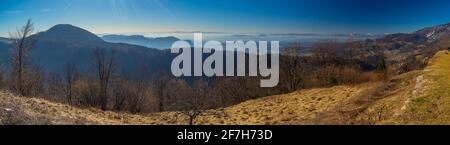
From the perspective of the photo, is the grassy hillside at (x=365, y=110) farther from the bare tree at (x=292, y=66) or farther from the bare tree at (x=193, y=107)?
the bare tree at (x=292, y=66)

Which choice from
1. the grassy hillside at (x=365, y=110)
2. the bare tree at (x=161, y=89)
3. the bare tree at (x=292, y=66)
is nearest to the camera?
the grassy hillside at (x=365, y=110)

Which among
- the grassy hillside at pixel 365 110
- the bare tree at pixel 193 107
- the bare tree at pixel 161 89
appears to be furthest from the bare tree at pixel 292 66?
the grassy hillside at pixel 365 110

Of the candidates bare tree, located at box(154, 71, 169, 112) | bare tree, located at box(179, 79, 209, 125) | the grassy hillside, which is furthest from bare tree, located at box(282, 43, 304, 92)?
the grassy hillside

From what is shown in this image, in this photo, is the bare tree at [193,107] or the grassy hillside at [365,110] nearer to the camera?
the grassy hillside at [365,110]

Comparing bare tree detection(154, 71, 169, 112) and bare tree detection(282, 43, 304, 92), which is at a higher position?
bare tree detection(282, 43, 304, 92)

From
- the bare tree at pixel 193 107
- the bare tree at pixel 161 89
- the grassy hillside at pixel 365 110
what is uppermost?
the grassy hillside at pixel 365 110

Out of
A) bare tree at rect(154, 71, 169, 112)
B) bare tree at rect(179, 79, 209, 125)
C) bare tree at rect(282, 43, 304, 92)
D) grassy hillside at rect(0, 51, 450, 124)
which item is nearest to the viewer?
grassy hillside at rect(0, 51, 450, 124)

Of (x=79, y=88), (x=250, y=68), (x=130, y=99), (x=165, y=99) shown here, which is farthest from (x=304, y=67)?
(x=79, y=88)

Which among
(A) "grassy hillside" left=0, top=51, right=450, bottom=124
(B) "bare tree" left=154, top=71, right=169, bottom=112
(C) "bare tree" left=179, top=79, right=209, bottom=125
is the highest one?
(A) "grassy hillside" left=0, top=51, right=450, bottom=124

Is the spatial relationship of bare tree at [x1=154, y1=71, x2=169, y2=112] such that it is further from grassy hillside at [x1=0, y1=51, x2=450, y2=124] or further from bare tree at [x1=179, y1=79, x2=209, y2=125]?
grassy hillside at [x1=0, y1=51, x2=450, y2=124]

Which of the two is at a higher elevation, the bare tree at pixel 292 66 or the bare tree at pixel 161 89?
the bare tree at pixel 292 66

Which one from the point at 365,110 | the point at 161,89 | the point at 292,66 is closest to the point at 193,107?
the point at 365,110

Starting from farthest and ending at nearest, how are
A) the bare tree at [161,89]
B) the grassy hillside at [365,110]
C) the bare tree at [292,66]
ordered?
the bare tree at [161,89]
the bare tree at [292,66]
the grassy hillside at [365,110]
